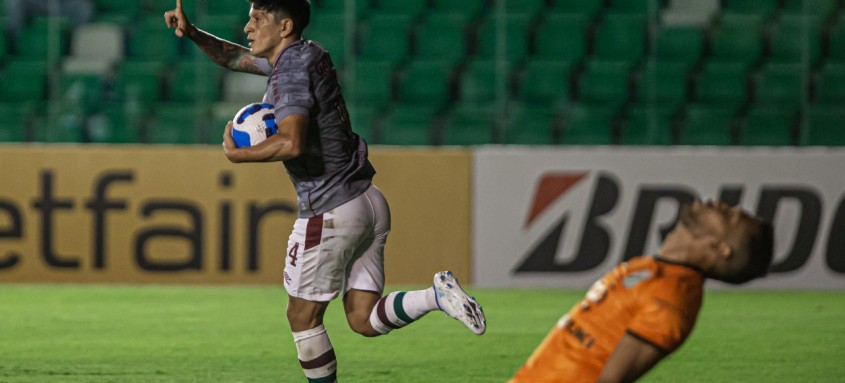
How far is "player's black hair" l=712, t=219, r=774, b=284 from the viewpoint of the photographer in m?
3.27

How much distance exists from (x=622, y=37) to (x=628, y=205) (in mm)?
2638

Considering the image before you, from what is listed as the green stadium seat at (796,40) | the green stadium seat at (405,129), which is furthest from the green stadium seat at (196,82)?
the green stadium seat at (796,40)

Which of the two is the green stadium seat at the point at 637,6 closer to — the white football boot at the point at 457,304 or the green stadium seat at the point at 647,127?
the green stadium seat at the point at 647,127

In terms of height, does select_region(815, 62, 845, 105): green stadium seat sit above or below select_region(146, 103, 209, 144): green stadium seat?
above

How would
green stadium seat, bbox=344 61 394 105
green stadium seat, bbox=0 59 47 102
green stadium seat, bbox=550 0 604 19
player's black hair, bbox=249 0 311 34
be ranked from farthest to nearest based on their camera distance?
green stadium seat, bbox=550 0 604 19, green stadium seat, bbox=0 59 47 102, green stadium seat, bbox=344 61 394 105, player's black hair, bbox=249 0 311 34

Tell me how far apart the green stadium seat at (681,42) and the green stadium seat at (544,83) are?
1.11m

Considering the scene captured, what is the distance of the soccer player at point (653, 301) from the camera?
10.5ft

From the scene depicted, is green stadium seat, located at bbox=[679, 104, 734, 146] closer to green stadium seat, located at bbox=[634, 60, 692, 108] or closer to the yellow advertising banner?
green stadium seat, located at bbox=[634, 60, 692, 108]

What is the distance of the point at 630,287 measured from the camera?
3.36 metres

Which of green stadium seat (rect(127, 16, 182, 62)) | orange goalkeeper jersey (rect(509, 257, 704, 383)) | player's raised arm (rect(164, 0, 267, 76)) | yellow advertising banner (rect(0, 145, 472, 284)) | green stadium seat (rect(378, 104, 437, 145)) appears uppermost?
player's raised arm (rect(164, 0, 267, 76))

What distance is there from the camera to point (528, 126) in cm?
1240

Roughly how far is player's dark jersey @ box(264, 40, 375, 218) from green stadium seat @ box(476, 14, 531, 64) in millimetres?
7979

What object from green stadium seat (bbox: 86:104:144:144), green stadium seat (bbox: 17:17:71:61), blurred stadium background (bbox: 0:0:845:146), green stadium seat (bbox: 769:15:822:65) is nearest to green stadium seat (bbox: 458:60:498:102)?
blurred stadium background (bbox: 0:0:845:146)

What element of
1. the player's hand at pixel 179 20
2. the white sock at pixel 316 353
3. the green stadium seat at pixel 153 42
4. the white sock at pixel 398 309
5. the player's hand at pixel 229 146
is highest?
the player's hand at pixel 179 20
